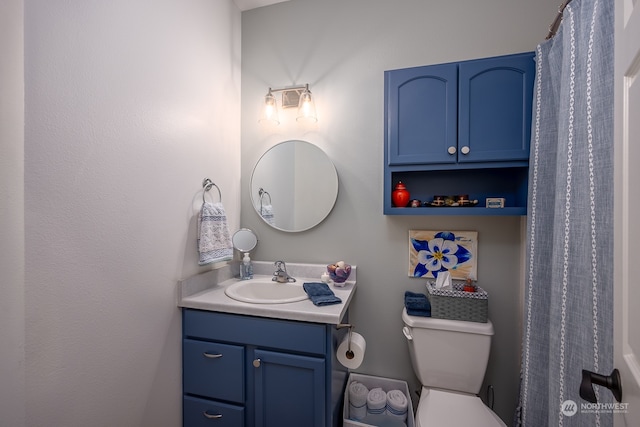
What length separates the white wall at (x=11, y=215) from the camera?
0.62 m

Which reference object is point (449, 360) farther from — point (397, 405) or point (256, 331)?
point (256, 331)

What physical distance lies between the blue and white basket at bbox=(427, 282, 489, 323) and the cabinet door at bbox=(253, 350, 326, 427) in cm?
64

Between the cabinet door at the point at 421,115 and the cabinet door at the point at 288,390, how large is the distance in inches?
42.9

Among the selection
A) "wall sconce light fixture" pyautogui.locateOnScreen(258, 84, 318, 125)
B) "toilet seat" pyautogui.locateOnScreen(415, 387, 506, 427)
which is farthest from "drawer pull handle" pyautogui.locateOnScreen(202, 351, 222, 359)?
"wall sconce light fixture" pyautogui.locateOnScreen(258, 84, 318, 125)

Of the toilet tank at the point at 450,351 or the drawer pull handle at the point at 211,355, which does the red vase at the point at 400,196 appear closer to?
the toilet tank at the point at 450,351

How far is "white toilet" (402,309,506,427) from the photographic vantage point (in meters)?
1.19

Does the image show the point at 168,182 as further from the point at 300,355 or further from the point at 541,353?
the point at 541,353

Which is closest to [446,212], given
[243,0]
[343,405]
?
[343,405]

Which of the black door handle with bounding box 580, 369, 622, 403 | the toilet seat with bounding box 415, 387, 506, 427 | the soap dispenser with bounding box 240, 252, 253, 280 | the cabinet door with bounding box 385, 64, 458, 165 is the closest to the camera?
the black door handle with bounding box 580, 369, 622, 403

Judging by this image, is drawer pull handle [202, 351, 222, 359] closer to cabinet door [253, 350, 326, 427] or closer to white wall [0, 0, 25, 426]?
cabinet door [253, 350, 326, 427]

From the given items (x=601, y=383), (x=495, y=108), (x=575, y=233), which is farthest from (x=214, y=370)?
(x=495, y=108)

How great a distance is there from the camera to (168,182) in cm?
118

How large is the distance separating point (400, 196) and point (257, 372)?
1.14m

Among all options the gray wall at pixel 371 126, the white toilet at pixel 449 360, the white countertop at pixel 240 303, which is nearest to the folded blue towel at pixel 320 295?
the white countertop at pixel 240 303
